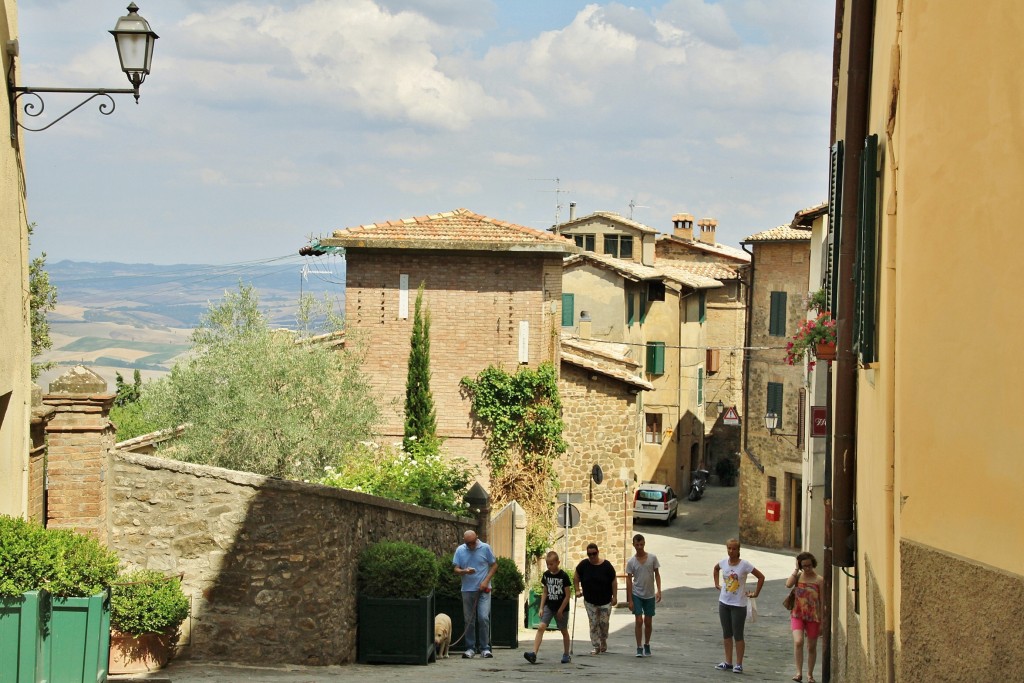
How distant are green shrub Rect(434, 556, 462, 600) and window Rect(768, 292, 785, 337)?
26630 mm

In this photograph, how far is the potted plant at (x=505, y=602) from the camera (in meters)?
16.1

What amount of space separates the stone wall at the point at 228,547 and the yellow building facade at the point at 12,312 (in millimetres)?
1786

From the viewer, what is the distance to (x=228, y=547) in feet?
39.7

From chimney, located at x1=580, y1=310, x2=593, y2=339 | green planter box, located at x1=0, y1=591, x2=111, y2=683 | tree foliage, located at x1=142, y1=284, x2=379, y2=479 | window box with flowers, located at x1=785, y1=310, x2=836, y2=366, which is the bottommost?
green planter box, located at x1=0, y1=591, x2=111, y2=683

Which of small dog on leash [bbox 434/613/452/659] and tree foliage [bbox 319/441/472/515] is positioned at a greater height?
tree foliage [bbox 319/441/472/515]

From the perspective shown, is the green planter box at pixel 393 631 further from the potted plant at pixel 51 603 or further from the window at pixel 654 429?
the window at pixel 654 429

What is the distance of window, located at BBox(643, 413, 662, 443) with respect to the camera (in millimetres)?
49562

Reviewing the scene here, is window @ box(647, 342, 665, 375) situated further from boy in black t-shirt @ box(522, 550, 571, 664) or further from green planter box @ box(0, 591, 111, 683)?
green planter box @ box(0, 591, 111, 683)

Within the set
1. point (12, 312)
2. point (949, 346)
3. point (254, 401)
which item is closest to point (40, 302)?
point (254, 401)

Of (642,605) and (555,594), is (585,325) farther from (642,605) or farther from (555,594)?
(555,594)

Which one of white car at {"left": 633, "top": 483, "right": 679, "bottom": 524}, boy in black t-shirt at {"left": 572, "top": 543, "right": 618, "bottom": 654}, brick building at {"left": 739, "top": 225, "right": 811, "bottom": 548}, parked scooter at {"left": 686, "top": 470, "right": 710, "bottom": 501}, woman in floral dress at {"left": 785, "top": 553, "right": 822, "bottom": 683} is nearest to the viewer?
woman in floral dress at {"left": 785, "top": 553, "right": 822, "bottom": 683}

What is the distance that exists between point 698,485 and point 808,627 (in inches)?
1398

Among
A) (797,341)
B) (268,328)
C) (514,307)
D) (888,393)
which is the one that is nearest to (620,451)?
(514,307)

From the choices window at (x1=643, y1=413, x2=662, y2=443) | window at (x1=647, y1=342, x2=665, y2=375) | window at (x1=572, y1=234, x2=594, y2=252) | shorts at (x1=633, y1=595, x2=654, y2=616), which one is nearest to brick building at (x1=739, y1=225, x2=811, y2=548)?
window at (x1=647, y1=342, x2=665, y2=375)
